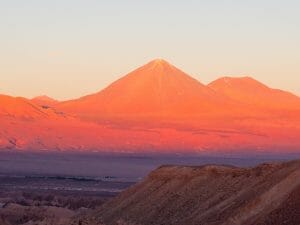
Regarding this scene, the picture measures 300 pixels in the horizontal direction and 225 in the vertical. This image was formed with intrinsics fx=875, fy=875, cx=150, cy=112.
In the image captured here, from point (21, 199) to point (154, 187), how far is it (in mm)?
42073

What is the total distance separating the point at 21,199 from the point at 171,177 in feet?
141

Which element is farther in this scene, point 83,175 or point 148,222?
point 83,175

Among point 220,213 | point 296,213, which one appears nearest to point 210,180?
point 220,213

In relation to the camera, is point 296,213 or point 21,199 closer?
point 296,213

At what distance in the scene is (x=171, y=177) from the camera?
65.2m

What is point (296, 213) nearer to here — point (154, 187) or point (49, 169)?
point (154, 187)

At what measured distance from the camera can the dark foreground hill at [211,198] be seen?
132 feet

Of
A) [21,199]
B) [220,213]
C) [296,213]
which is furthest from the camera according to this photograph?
[21,199]

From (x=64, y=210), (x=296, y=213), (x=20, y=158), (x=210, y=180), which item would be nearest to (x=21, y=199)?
(x=64, y=210)

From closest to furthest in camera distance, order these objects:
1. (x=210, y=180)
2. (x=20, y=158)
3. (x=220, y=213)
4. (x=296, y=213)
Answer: (x=296, y=213)
(x=220, y=213)
(x=210, y=180)
(x=20, y=158)

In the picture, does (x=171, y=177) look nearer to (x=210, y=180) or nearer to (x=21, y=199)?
(x=210, y=180)

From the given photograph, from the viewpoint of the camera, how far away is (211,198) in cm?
5325

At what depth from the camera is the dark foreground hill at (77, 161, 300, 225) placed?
40.1m

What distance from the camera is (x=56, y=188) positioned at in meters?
135
